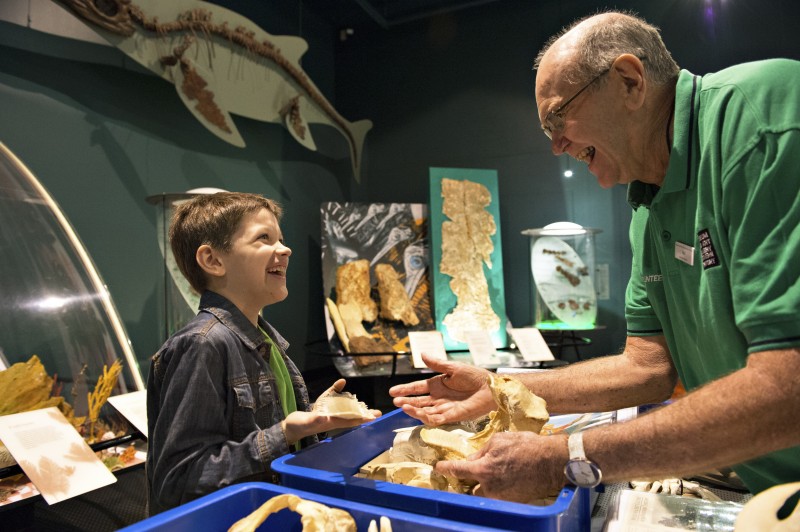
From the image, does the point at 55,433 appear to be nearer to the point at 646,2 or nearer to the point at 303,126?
the point at 303,126

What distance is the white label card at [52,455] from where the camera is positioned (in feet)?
5.46

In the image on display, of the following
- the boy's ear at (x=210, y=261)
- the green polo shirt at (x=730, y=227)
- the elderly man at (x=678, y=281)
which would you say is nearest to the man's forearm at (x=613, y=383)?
the elderly man at (x=678, y=281)

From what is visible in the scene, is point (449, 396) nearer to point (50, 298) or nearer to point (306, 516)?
point (306, 516)

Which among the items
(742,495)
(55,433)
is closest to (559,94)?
(742,495)

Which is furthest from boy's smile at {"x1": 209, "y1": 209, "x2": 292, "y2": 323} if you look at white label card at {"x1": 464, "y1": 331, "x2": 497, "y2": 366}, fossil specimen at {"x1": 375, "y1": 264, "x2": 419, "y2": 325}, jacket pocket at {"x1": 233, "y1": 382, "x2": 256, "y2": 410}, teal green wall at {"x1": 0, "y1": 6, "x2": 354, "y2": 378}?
fossil specimen at {"x1": 375, "y1": 264, "x2": 419, "y2": 325}

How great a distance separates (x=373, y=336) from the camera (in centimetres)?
405

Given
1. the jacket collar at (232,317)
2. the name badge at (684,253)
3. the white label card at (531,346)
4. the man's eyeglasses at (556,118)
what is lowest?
the white label card at (531,346)

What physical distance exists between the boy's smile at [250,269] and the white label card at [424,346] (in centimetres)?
204

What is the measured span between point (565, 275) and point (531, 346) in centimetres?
79

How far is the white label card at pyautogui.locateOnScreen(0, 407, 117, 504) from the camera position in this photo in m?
1.66

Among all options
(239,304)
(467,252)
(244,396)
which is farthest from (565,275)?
(244,396)

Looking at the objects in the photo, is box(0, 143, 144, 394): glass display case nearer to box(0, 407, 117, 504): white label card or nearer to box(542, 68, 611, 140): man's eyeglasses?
box(0, 407, 117, 504): white label card

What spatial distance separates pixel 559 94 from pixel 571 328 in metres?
3.20

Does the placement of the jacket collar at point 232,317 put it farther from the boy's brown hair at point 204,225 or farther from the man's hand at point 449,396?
the man's hand at point 449,396
